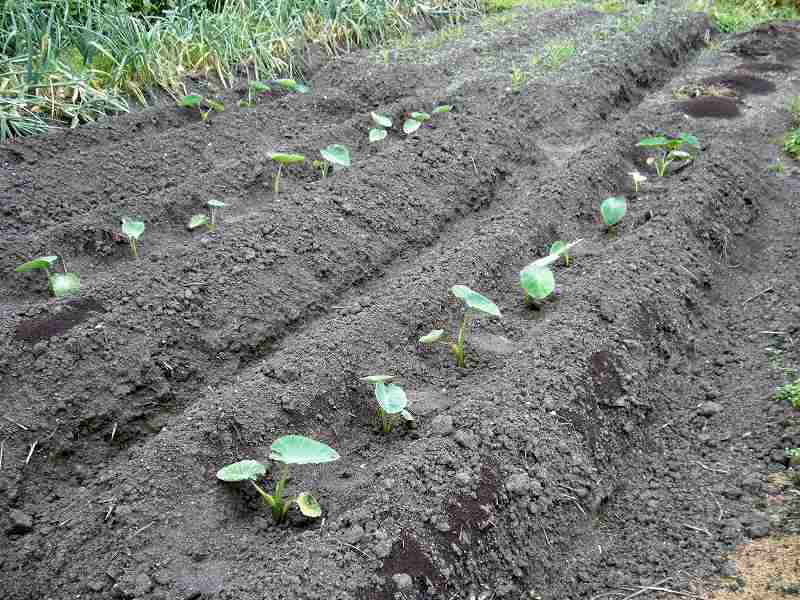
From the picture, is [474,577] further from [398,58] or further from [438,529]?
[398,58]

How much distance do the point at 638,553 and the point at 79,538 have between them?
151cm

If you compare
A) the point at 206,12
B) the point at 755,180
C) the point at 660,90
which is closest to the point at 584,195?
the point at 755,180

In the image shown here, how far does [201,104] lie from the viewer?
14.8ft

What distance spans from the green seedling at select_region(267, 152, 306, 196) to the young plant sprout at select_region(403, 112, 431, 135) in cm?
66

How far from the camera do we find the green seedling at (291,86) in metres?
4.62

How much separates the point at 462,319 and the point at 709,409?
92 cm

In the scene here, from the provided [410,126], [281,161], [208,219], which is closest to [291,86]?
[410,126]

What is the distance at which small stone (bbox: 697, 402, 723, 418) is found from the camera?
8.05 feet

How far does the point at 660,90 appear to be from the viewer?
5.05 metres

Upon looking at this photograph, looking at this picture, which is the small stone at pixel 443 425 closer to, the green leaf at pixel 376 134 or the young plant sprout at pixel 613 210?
the young plant sprout at pixel 613 210

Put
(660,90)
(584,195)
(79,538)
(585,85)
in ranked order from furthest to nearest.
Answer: (660,90), (585,85), (584,195), (79,538)

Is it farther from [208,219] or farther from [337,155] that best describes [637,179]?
[208,219]

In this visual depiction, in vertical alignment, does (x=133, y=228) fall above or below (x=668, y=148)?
above

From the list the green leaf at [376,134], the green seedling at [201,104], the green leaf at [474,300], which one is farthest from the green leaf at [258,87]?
the green leaf at [474,300]
